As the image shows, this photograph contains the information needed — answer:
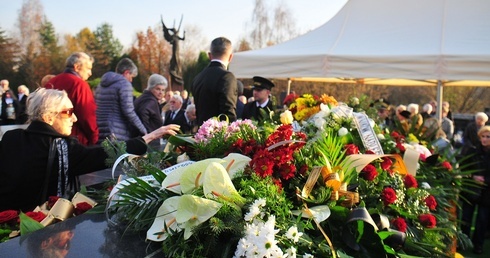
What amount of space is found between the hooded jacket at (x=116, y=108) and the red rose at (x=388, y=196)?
10.6 feet

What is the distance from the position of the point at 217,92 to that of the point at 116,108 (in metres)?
1.29

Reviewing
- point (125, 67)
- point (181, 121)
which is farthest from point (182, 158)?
point (181, 121)

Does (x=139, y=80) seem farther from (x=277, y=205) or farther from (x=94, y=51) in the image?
(x=277, y=205)

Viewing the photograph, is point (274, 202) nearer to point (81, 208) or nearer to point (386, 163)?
point (81, 208)

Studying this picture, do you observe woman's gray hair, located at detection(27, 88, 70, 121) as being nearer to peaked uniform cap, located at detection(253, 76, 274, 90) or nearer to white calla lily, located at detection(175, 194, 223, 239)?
white calla lily, located at detection(175, 194, 223, 239)

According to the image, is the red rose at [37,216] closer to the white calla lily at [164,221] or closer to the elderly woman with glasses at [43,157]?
the elderly woman with glasses at [43,157]

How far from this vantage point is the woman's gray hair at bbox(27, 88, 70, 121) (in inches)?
102

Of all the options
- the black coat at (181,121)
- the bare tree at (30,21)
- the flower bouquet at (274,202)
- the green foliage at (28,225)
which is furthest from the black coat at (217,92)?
the bare tree at (30,21)

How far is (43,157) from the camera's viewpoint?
2.48 m

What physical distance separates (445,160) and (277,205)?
264 cm

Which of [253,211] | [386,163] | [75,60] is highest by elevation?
[75,60]

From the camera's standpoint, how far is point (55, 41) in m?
37.1

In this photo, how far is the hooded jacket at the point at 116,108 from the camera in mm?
4738

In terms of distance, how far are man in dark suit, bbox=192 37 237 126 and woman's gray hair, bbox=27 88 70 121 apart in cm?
167
